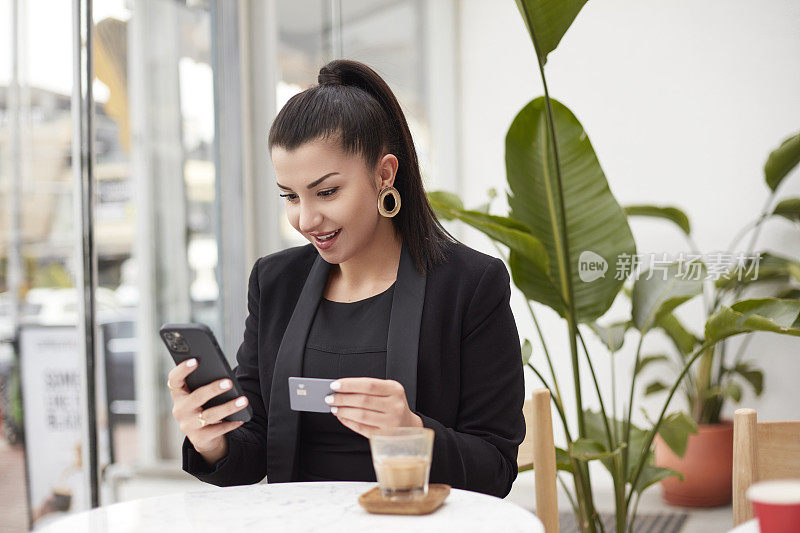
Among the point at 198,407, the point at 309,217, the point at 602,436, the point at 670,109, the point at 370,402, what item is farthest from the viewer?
the point at 670,109

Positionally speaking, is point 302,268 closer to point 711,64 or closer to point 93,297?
point 93,297

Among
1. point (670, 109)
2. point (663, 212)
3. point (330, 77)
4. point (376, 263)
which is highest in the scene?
point (670, 109)

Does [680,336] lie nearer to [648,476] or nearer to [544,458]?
[648,476]

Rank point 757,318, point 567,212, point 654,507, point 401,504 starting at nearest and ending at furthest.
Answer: point 401,504
point 757,318
point 567,212
point 654,507

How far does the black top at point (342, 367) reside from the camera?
4.73 ft

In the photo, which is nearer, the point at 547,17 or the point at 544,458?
the point at 544,458

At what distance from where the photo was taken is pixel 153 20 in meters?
3.24

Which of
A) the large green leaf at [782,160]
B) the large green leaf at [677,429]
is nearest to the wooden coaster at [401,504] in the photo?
the large green leaf at [677,429]

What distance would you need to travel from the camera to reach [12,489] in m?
2.37

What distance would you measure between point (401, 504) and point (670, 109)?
12.0 feet

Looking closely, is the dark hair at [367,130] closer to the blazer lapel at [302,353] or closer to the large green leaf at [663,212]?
the blazer lapel at [302,353]

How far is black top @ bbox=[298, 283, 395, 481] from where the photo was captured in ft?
4.73

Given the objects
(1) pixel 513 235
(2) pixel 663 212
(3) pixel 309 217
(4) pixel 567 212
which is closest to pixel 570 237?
(4) pixel 567 212

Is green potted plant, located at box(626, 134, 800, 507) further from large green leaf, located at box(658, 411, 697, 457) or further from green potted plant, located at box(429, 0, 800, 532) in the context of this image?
green potted plant, located at box(429, 0, 800, 532)
